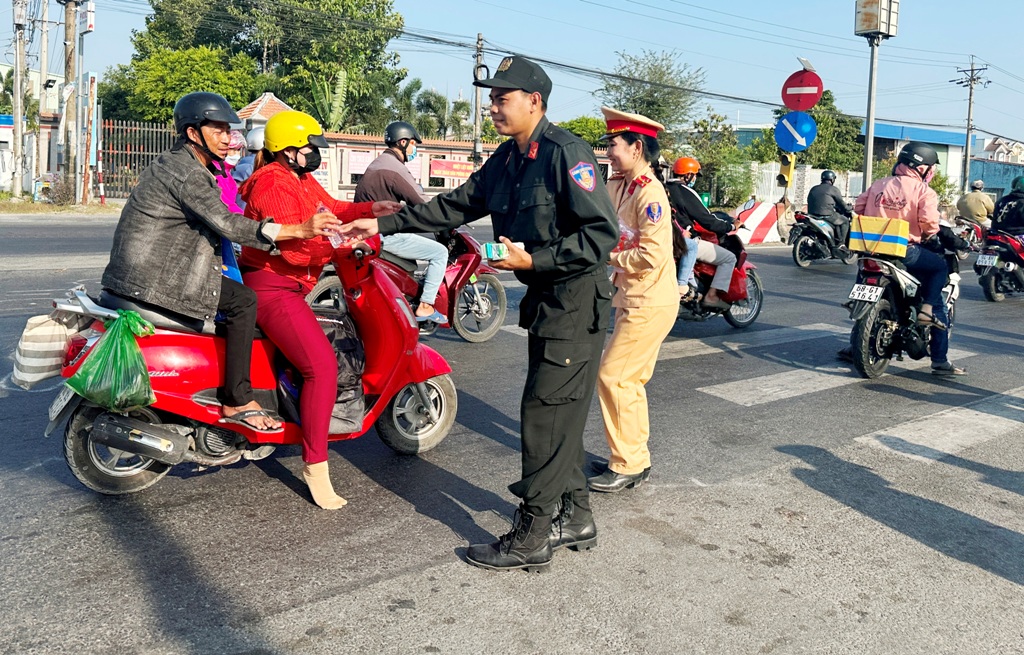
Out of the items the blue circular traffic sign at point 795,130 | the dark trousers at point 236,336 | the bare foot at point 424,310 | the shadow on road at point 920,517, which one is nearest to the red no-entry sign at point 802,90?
the blue circular traffic sign at point 795,130

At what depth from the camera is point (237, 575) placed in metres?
3.51

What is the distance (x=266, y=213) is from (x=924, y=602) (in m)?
3.11

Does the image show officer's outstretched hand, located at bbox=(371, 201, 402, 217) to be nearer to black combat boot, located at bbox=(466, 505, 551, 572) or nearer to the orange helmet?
black combat boot, located at bbox=(466, 505, 551, 572)

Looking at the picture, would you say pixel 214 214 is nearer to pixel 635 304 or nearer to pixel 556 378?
pixel 556 378

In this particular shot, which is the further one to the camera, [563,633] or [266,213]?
[266,213]

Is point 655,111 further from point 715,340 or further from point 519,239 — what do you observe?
point 519,239

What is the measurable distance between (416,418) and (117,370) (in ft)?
5.42

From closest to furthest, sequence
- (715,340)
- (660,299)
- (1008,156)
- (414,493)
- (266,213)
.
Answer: (266,213) < (414,493) < (660,299) < (715,340) < (1008,156)

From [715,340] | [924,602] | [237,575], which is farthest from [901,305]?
[237,575]

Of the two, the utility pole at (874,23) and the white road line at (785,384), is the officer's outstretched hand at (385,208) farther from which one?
the utility pole at (874,23)

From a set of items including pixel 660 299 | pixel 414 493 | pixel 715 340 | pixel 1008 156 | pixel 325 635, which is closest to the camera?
pixel 325 635

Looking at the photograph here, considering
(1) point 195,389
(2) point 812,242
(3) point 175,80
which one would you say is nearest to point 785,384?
(1) point 195,389

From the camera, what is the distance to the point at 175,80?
36906 millimetres

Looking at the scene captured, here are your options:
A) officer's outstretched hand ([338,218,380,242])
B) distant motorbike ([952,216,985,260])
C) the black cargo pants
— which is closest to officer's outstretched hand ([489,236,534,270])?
the black cargo pants
